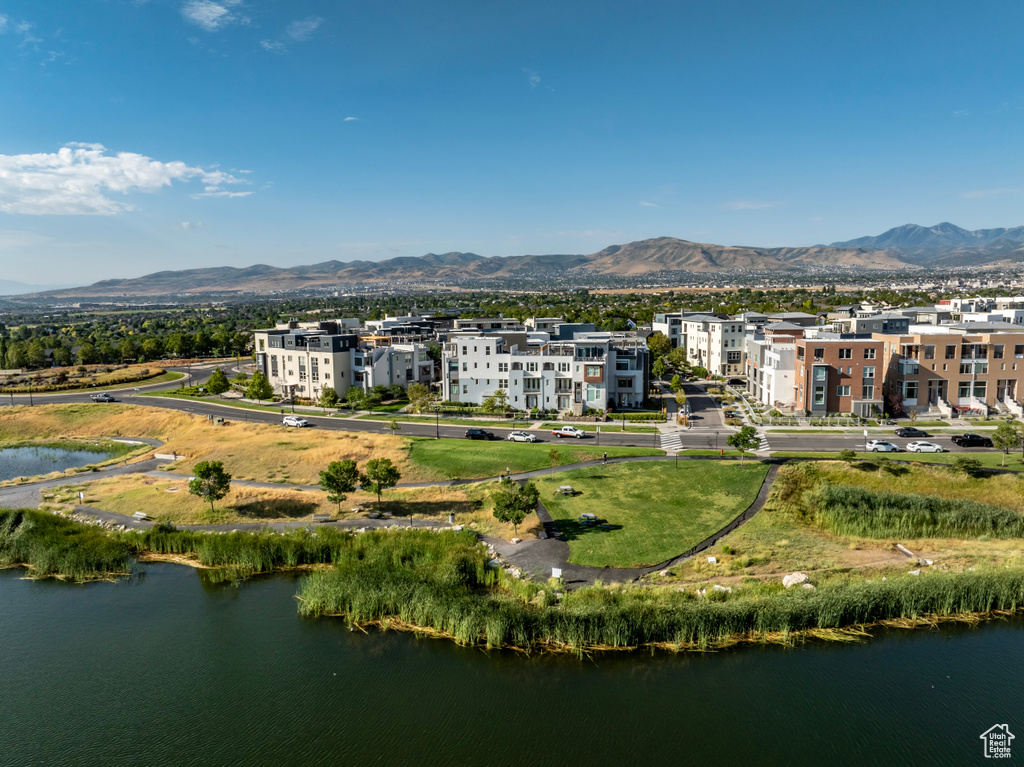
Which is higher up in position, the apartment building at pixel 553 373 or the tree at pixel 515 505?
the apartment building at pixel 553 373

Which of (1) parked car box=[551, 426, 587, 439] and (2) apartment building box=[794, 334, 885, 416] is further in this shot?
(2) apartment building box=[794, 334, 885, 416]

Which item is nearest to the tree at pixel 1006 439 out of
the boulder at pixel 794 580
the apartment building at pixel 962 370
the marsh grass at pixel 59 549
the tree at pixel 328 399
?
the apartment building at pixel 962 370

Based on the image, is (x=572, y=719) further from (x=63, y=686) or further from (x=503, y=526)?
(x=63, y=686)

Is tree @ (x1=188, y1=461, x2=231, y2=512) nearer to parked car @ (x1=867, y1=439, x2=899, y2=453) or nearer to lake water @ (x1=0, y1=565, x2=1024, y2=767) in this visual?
lake water @ (x1=0, y1=565, x2=1024, y2=767)

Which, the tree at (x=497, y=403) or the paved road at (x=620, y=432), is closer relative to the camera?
the paved road at (x=620, y=432)

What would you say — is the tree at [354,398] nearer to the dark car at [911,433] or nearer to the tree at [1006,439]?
the dark car at [911,433]

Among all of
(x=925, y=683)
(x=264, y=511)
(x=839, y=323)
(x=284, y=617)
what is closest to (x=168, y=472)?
(x=264, y=511)

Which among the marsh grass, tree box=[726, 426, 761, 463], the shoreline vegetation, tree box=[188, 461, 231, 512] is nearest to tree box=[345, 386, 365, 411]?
tree box=[188, 461, 231, 512]
